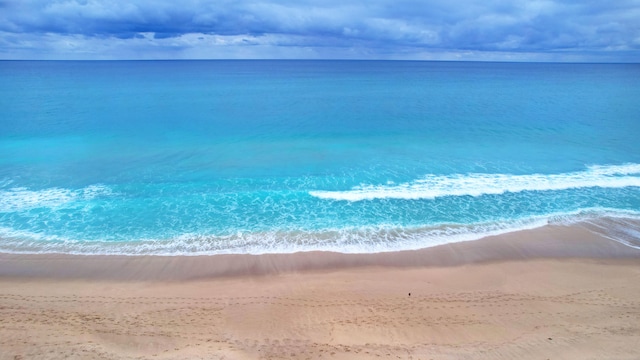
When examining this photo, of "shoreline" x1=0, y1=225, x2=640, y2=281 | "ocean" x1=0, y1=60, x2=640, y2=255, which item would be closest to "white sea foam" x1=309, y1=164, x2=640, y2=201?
"ocean" x1=0, y1=60, x2=640, y2=255

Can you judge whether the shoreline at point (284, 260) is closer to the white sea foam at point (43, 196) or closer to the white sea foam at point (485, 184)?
the white sea foam at point (43, 196)

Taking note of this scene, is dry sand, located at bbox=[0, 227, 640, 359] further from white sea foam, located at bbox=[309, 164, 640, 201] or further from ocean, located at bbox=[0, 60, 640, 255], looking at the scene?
white sea foam, located at bbox=[309, 164, 640, 201]

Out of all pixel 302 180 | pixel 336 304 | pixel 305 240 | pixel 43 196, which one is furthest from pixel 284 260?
pixel 43 196

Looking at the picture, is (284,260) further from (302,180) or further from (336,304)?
(302,180)

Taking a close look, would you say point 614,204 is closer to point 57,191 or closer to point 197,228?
point 197,228

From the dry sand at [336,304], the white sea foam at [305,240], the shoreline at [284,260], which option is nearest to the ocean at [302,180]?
the white sea foam at [305,240]
